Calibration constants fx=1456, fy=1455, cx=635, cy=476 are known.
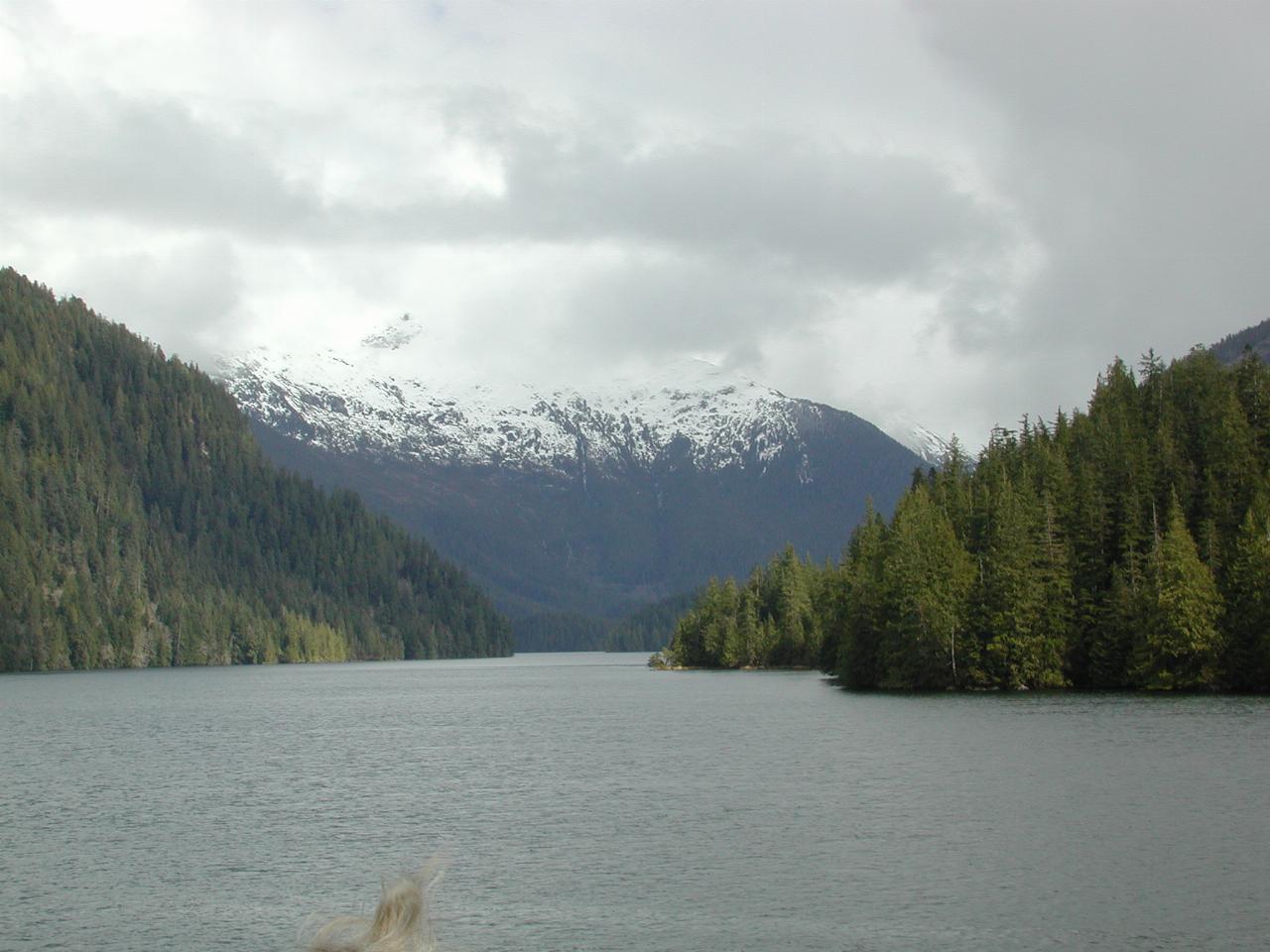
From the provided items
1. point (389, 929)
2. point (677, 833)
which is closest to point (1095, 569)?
point (677, 833)

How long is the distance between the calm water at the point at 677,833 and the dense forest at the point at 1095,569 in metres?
27.4

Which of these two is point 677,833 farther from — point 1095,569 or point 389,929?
point 1095,569

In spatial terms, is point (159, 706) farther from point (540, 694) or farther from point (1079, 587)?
point (1079, 587)

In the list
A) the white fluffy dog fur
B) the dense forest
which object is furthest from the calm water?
the white fluffy dog fur

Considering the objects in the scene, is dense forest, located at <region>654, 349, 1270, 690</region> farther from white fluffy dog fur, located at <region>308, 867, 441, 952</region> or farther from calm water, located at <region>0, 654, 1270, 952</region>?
white fluffy dog fur, located at <region>308, 867, 441, 952</region>

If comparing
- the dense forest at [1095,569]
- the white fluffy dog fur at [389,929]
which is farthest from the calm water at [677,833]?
the white fluffy dog fur at [389,929]

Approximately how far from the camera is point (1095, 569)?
166 m

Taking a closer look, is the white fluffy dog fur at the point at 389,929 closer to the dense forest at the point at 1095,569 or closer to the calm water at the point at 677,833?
the calm water at the point at 677,833

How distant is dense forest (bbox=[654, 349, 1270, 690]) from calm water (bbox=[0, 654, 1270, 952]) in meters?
27.4

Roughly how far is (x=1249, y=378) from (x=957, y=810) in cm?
13476

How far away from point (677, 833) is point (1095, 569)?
114 m

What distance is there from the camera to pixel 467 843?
6262cm

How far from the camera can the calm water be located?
47594 millimetres

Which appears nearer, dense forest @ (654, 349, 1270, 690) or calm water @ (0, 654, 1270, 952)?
calm water @ (0, 654, 1270, 952)
